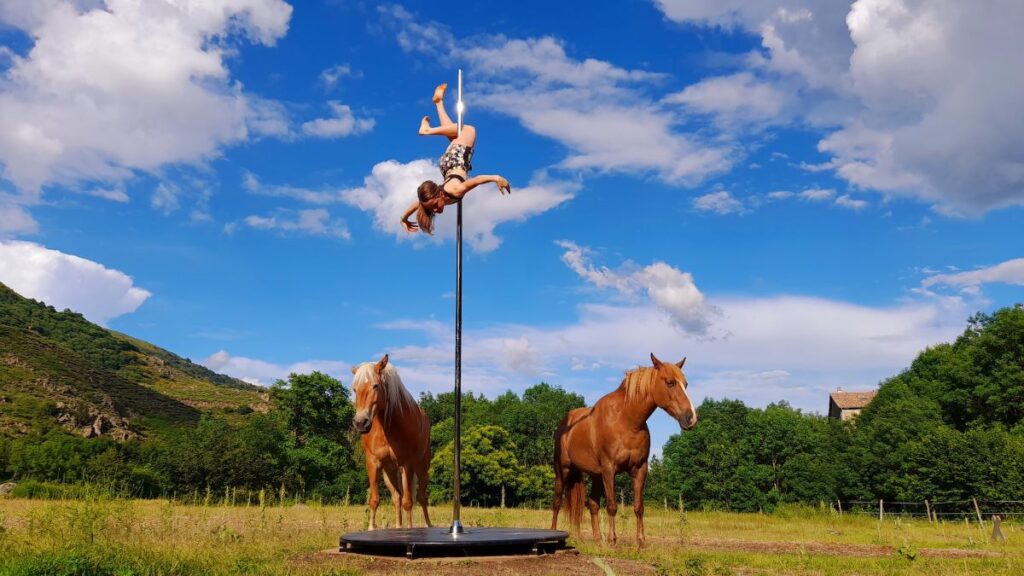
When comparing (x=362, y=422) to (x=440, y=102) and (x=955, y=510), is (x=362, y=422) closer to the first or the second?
(x=440, y=102)

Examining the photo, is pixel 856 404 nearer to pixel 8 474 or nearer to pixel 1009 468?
pixel 1009 468

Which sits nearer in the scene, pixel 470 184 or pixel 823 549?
pixel 470 184

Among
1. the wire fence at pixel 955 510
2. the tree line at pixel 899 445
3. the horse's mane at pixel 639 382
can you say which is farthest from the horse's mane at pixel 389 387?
the tree line at pixel 899 445

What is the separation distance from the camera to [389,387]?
1051 cm

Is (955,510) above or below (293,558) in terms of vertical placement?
below

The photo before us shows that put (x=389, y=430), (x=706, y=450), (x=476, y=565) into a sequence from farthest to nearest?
(x=706, y=450)
(x=389, y=430)
(x=476, y=565)

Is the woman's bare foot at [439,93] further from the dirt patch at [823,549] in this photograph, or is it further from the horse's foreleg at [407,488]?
the dirt patch at [823,549]

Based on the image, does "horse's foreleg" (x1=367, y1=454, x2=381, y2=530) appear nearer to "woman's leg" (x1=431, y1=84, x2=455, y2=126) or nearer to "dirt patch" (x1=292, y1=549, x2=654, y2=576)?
"dirt patch" (x1=292, y1=549, x2=654, y2=576)

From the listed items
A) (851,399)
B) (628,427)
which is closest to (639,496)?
(628,427)

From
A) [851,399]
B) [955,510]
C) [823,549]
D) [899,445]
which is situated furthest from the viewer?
[851,399]

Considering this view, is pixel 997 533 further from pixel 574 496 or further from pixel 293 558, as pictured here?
pixel 293 558

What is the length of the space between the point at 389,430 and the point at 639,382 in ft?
14.4

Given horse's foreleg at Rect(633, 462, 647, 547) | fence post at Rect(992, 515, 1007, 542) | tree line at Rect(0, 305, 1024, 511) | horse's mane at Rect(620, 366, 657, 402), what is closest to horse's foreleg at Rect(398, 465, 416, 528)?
horse's foreleg at Rect(633, 462, 647, 547)

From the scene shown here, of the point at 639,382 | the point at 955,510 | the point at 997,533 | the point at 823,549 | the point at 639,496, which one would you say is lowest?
the point at 955,510
